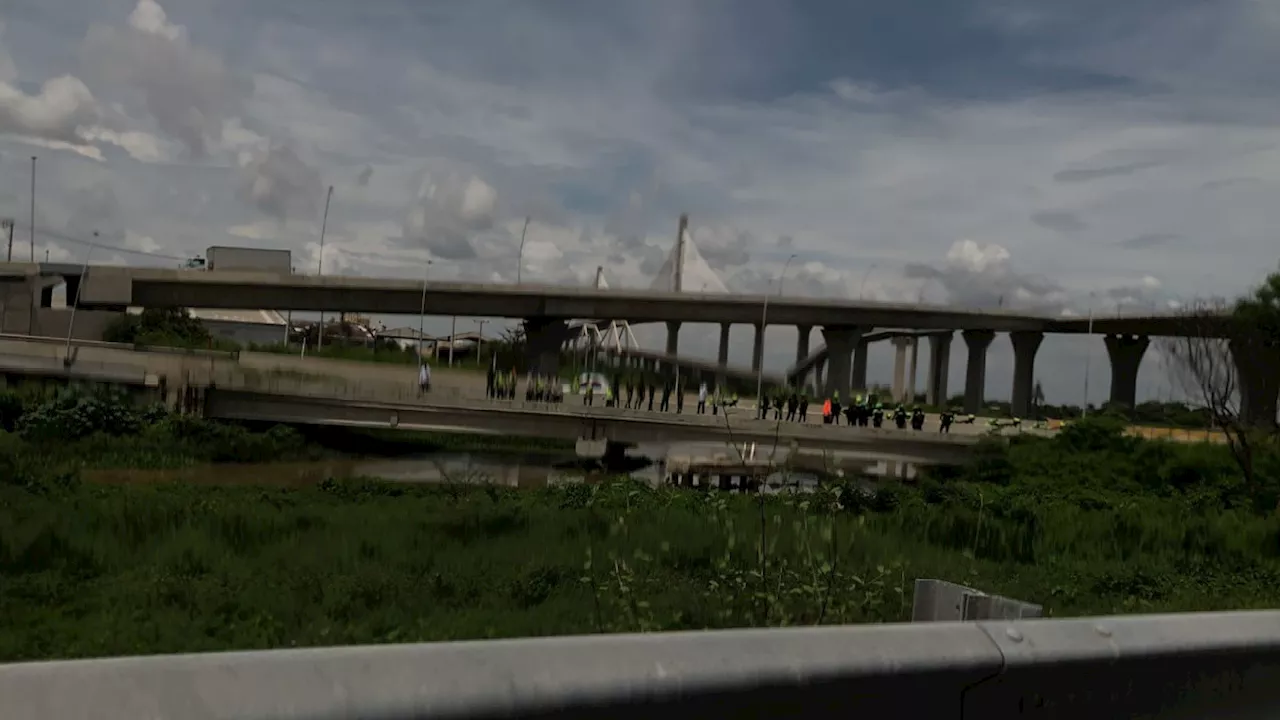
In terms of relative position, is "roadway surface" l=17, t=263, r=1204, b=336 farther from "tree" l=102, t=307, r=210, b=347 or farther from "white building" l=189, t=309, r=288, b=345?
"white building" l=189, t=309, r=288, b=345

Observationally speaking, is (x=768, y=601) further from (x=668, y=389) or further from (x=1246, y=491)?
(x=668, y=389)

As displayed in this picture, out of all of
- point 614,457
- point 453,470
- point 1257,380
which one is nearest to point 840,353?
point 1257,380

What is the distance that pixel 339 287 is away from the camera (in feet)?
204

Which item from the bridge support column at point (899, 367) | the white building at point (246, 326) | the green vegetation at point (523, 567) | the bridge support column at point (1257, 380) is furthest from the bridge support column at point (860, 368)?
the green vegetation at point (523, 567)

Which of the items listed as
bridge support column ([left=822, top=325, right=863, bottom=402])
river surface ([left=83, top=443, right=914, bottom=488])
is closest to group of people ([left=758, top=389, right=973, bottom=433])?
river surface ([left=83, top=443, right=914, bottom=488])

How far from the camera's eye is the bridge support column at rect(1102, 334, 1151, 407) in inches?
2955

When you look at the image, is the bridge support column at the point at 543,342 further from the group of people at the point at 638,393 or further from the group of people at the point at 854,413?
the group of people at the point at 854,413

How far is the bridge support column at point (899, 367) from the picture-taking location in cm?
9212

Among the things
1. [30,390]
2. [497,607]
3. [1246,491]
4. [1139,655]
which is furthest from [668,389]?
[1139,655]

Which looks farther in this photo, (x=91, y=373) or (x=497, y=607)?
(x=91, y=373)

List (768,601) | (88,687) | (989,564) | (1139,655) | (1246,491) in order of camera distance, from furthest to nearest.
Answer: (1246,491) → (989,564) → (768,601) → (1139,655) → (88,687)

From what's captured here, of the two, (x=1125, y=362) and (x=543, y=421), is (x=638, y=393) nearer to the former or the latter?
(x=543, y=421)

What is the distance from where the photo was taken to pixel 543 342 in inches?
2689

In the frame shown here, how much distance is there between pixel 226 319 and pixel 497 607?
11097cm
